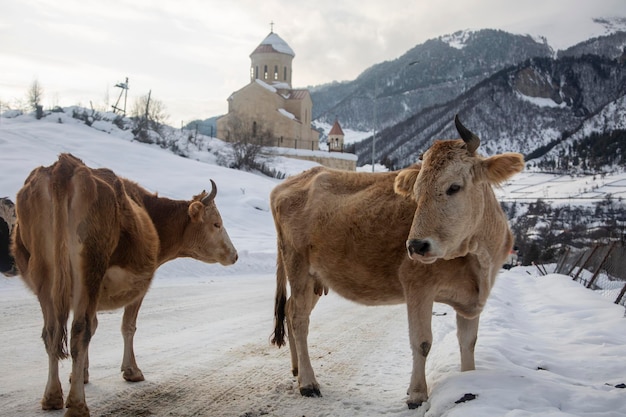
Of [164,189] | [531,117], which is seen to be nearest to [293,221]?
[164,189]

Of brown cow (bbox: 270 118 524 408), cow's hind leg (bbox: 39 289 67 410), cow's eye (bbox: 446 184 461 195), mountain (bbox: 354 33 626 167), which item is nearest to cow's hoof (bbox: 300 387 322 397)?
brown cow (bbox: 270 118 524 408)

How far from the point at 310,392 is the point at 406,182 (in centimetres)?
228

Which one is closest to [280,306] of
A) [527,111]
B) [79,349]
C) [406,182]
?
[406,182]

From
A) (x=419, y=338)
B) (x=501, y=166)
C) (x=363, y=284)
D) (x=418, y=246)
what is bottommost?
(x=419, y=338)

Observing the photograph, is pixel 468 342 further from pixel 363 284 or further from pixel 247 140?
pixel 247 140

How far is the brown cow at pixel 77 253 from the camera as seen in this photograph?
477cm

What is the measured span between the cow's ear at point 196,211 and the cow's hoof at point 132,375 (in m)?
2.09

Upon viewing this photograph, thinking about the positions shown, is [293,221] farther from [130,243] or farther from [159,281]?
[159,281]

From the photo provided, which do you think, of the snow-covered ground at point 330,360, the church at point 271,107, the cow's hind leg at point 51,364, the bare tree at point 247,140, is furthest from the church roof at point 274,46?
the cow's hind leg at point 51,364

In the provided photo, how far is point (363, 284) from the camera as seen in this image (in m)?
5.72

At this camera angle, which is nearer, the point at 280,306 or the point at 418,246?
the point at 418,246

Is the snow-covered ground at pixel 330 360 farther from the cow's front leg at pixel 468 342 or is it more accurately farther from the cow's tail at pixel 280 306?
the cow's tail at pixel 280 306

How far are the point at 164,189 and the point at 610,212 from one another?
62.5m

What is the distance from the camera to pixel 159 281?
15.5 meters
